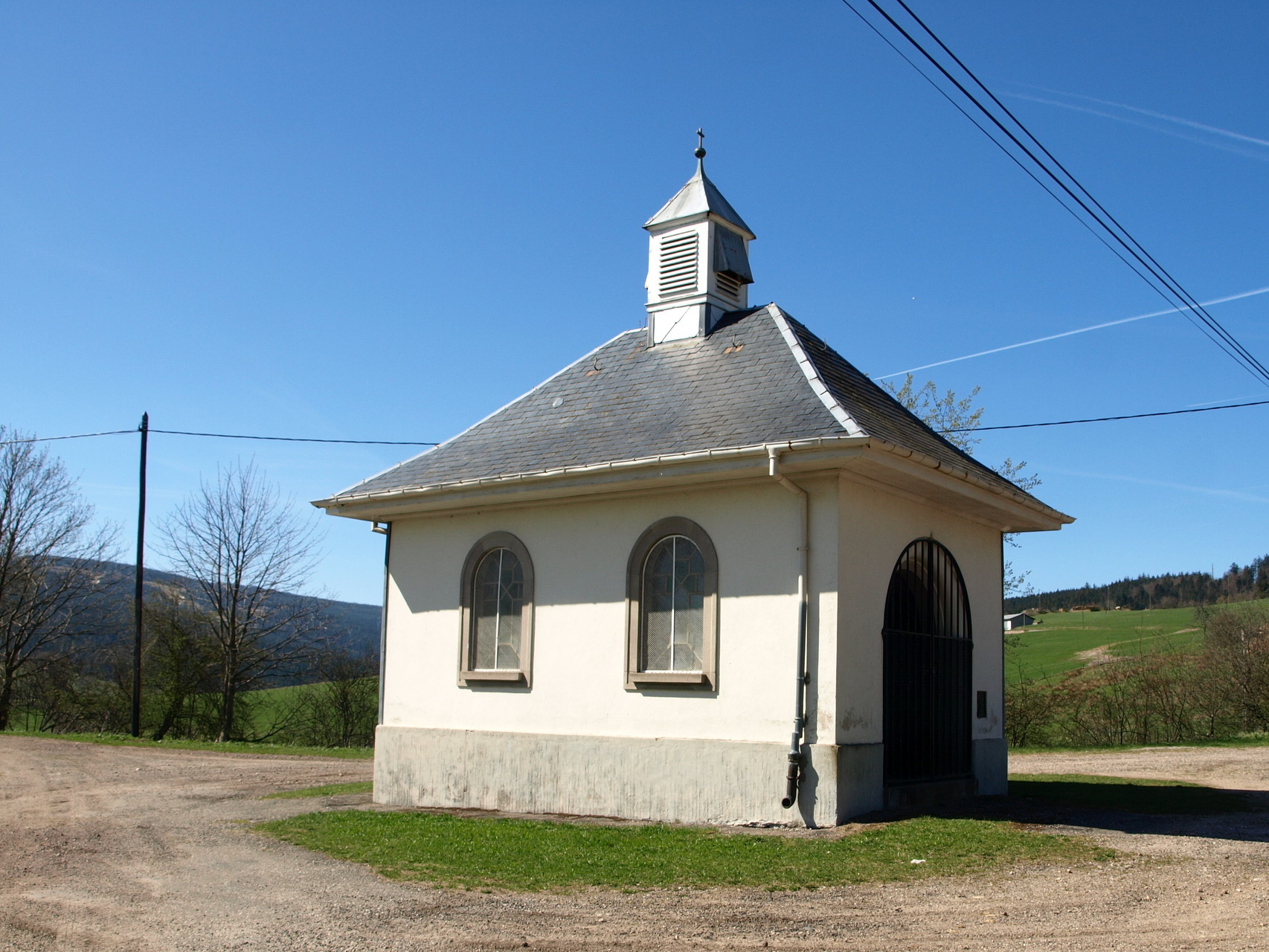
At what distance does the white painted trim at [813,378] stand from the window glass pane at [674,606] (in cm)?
205

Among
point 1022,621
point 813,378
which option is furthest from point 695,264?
point 1022,621

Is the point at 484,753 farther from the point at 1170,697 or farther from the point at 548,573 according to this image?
the point at 1170,697

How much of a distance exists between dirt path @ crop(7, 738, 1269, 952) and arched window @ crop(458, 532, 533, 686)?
142 inches

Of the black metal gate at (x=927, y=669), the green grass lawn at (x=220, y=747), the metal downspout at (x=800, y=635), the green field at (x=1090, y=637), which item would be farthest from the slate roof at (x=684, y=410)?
the green field at (x=1090, y=637)

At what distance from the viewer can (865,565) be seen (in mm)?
10781

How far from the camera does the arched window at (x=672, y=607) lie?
36.1ft

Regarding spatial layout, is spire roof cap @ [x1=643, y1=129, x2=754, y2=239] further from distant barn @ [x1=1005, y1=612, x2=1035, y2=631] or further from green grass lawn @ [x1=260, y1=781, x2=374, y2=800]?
distant barn @ [x1=1005, y1=612, x2=1035, y2=631]

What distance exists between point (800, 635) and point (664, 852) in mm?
2544

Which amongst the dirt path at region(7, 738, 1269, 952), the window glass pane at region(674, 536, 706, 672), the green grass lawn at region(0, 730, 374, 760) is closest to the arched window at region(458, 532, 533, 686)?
the window glass pane at region(674, 536, 706, 672)

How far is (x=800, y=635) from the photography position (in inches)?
406

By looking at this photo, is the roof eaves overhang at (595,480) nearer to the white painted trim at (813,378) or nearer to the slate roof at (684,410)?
the slate roof at (684,410)

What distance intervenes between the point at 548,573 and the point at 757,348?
358 centimetres

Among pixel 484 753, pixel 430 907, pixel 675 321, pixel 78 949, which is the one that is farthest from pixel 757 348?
pixel 78 949

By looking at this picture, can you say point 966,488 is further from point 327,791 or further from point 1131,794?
point 327,791
